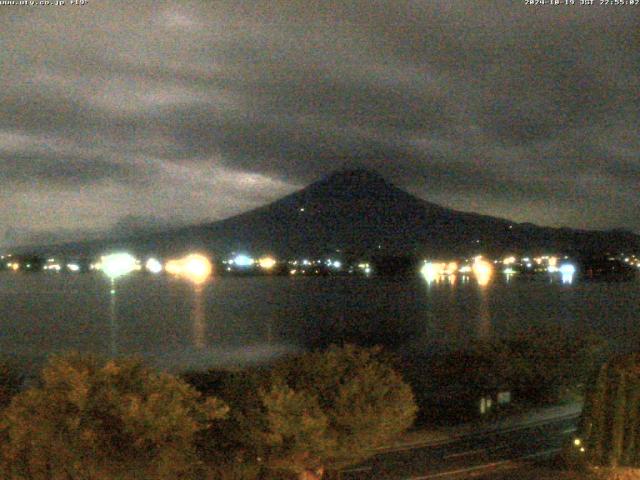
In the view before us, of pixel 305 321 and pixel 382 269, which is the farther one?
pixel 382 269

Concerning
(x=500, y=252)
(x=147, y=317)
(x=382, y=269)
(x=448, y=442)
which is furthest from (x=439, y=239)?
(x=448, y=442)

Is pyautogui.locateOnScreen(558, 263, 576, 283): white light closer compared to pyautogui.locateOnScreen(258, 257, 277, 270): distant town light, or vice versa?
pyautogui.locateOnScreen(558, 263, 576, 283): white light

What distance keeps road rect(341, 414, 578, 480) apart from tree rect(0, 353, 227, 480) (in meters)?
4.04

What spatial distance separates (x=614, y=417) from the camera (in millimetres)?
12625

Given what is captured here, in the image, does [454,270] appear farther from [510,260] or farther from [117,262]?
[117,262]

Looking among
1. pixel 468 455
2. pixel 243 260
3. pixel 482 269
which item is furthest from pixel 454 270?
pixel 468 455

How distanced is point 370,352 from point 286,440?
259 centimetres

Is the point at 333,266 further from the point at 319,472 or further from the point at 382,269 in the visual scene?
the point at 319,472

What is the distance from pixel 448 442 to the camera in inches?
662

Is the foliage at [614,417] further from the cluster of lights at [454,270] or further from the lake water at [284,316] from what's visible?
the cluster of lights at [454,270]

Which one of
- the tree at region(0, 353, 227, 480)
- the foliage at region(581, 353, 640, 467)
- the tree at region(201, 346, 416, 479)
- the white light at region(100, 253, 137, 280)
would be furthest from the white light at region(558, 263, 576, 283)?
the tree at region(0, 353, 227, 480)

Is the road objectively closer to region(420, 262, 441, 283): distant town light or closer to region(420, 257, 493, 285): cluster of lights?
region(420, 262, 441, 283): distant town light

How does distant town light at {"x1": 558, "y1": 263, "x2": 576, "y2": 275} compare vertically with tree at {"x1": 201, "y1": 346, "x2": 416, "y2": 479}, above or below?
above

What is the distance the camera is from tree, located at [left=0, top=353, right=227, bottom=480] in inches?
372
